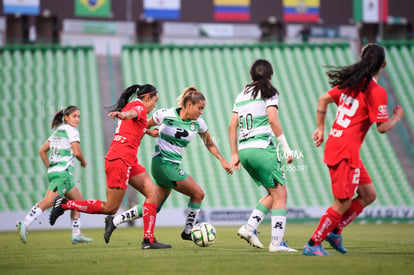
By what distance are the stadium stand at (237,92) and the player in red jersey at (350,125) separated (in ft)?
34.6

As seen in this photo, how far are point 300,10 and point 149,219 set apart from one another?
54.7ft

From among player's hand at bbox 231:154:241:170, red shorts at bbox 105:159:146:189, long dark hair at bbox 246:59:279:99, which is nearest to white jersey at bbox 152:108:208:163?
red shorts at bbox 105:159:146:189

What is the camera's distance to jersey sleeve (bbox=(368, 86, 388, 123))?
6.92 m

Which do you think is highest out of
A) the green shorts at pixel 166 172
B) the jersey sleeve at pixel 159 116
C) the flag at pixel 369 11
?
the flag at pixel 369 11

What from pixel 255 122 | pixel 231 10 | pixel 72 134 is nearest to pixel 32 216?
pixel 72 134

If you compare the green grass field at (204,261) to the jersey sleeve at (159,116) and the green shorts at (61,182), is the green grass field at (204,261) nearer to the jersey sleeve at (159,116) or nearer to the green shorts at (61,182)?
the jersey sleeve at (159,116)

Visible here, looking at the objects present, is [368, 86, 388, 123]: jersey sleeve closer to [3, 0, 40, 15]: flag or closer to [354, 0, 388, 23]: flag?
[3, 0, 40, 15]: flag

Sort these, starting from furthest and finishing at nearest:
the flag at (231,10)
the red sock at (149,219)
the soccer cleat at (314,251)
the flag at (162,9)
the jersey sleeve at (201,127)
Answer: the flag at (231,10) → the flag at (162,9) → the jersey sleeve at (201,127) → the red sock at (149,219) → the soccer cleat at (314,251)

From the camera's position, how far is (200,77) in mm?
22578

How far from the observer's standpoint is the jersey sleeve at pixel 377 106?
272 inches

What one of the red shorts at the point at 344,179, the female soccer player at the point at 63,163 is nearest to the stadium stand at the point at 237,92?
the female soccer player at the point at 63,163

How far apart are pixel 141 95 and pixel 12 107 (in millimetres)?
12607

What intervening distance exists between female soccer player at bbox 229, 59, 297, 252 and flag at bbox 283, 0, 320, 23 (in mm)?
16126

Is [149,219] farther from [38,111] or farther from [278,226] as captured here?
[38,111]
